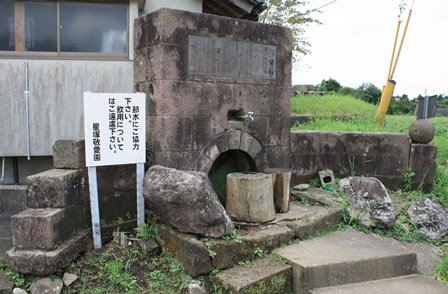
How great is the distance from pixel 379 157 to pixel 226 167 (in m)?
3.25

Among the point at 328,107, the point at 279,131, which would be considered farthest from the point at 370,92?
the point at 279,131

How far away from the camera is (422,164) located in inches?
301

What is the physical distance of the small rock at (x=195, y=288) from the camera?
4145mm

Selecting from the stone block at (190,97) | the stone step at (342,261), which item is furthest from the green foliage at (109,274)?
the stone block at (190,97)

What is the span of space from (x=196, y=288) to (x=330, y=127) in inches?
242

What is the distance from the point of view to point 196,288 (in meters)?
4.16

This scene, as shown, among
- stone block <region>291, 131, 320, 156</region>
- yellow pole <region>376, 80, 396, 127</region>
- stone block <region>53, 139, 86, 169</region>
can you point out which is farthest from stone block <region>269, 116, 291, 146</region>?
yellow pole <region>376, 80, 396, 127</region>

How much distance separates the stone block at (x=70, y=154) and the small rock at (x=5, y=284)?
1398 millimetres

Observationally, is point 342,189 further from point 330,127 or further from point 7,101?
point 7,101

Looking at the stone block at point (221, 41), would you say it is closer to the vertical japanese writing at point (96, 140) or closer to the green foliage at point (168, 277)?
the vertical japanese writing at point (96, 140)

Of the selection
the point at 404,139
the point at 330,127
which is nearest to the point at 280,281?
the point at 404,139

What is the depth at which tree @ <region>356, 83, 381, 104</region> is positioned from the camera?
22.3m

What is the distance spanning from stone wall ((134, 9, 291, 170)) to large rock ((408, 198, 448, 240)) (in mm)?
2560

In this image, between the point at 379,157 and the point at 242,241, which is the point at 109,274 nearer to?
the point at 242,241
